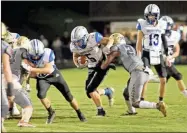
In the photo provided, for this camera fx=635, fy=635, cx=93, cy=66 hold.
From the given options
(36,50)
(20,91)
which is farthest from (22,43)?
(20,91)

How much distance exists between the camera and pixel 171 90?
17047 mm

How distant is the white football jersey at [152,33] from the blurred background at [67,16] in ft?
64.6

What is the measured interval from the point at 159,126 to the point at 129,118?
1270 mm

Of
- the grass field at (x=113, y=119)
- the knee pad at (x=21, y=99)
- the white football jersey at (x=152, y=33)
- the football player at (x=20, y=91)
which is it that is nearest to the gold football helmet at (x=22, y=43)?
the football player at (x=20, y=91)

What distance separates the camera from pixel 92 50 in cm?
1145

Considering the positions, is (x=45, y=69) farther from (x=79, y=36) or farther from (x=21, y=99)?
(x=79, y=36)

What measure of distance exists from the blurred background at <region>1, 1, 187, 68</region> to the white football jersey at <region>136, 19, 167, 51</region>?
1969 centimetres

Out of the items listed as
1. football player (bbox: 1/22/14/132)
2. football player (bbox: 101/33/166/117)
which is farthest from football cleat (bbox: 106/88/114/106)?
football player (bbox: 1/22/14/132)

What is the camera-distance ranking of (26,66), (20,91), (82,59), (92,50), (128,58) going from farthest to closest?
(82,59) → (92,50) → (128,58) → (26,66) → (20,91)

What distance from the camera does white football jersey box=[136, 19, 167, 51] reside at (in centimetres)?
1232

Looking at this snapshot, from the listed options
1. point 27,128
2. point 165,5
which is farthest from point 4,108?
point 165,5

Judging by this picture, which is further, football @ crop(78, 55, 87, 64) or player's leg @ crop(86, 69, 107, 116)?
football @ crop(78, 55, 87, 64)

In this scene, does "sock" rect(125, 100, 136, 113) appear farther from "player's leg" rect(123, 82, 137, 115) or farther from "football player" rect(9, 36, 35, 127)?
"football player" rect(9, 36, 35, 127)

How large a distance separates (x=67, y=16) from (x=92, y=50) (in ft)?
73.5
